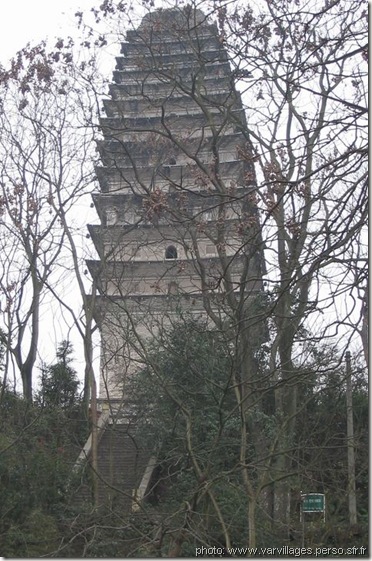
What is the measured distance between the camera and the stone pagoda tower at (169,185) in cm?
686

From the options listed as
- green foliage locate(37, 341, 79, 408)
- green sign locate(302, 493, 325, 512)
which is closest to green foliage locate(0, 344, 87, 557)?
green foliage locate(37, 341, 79, 408)

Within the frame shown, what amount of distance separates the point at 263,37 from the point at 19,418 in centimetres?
711

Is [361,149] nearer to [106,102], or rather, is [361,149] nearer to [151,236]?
[106,102]

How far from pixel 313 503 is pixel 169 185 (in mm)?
3781

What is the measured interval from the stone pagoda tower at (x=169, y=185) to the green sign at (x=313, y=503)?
2.04 meters

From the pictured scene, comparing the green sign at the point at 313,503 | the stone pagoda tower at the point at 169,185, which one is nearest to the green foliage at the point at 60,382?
the stone pagoda tower at the point at 169,185

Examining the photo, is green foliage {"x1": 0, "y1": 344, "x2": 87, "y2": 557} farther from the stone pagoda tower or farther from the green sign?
the green sign

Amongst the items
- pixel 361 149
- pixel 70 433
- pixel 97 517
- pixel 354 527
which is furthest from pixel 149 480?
pixel 361 149

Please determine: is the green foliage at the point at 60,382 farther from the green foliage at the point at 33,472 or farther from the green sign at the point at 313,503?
the green sign at the point at 313,503

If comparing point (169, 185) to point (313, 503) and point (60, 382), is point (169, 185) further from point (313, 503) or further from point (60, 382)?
point (60, 382)

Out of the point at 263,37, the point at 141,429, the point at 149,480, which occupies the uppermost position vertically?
the point at 263,37

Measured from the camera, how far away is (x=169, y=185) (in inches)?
241

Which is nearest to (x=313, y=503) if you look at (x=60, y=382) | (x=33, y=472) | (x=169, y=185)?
(x=169, y=185)

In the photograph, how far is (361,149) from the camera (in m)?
4.05
